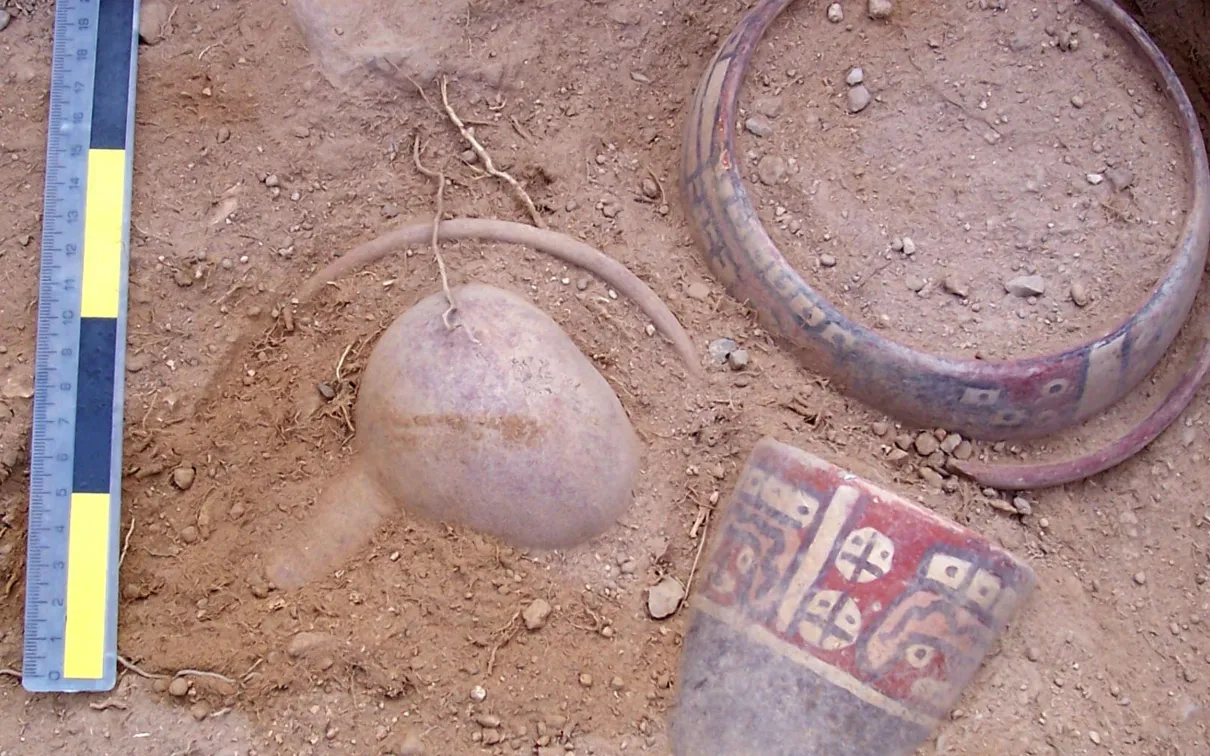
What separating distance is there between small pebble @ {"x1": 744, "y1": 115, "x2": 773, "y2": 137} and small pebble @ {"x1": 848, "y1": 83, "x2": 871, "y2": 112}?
6.4 inches

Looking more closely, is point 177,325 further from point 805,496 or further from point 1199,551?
point 1199,551

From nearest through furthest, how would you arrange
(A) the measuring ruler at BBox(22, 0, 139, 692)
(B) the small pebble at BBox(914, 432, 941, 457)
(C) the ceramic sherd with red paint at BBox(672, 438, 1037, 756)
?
1. (C) the ceramic sherd with red paint at BBox(672, 438, 1037, 756)
2. (A) the measuring ruler at BBox(22, 0, 139, 692)
3. (B) the small pebble at BBox(914, 432, 941, 457)

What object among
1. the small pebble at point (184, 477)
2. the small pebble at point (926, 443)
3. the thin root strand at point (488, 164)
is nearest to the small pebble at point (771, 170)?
the thin root strand at point (488, 164)

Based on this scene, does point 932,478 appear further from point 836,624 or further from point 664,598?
point 664,598

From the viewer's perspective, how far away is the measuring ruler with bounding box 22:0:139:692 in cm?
174

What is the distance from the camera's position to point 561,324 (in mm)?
1867

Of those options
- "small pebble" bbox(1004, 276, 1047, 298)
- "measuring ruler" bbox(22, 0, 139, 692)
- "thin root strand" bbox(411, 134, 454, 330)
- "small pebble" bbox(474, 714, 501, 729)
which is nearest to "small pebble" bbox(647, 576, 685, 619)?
"small pebble" bbox(474, 714, 501, 729)

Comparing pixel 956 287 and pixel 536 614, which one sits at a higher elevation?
pixel 956 287

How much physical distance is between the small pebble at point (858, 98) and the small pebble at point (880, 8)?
15 cm

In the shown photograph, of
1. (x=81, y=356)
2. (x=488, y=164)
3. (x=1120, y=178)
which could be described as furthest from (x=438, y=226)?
(x=1120, y=178)

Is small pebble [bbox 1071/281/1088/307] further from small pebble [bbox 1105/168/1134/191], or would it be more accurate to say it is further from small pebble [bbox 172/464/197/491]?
small pebble [bbox 172/464/197/491]

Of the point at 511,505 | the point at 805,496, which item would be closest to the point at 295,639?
the point at 511,505

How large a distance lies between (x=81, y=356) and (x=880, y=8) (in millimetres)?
1663

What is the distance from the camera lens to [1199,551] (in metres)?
1.94
